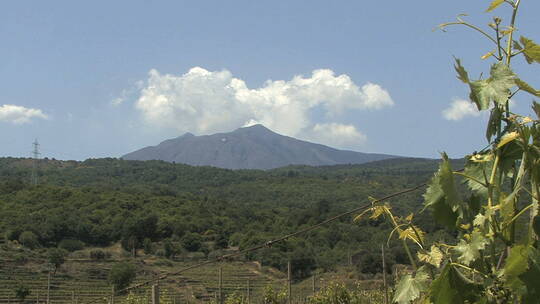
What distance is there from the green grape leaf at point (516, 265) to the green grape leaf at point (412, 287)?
0.73 ft

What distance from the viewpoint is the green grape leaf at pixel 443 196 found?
3.64 ft

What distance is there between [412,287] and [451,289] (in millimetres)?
133

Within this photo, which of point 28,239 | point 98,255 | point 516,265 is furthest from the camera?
point 98,255

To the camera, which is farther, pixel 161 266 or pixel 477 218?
pixel 161 266

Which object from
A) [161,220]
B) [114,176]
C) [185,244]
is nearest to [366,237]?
[185,244]

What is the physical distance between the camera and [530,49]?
3.66ft

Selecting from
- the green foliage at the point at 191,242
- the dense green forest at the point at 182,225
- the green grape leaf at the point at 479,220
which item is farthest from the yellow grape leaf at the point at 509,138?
the green foliage at the point at 191,242

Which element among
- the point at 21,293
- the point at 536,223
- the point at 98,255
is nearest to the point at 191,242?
the point at 98,255

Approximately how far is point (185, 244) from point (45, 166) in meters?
59.0

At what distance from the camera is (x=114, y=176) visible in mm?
99938

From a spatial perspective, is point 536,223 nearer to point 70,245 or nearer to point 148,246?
point 70,245

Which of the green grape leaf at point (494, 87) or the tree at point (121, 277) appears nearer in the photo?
the green grape leaf at point (494, 87)

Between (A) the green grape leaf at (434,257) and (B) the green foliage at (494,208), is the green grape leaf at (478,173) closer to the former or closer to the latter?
(B) the green foliage at (494,208)

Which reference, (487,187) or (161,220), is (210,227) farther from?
(487,187)
